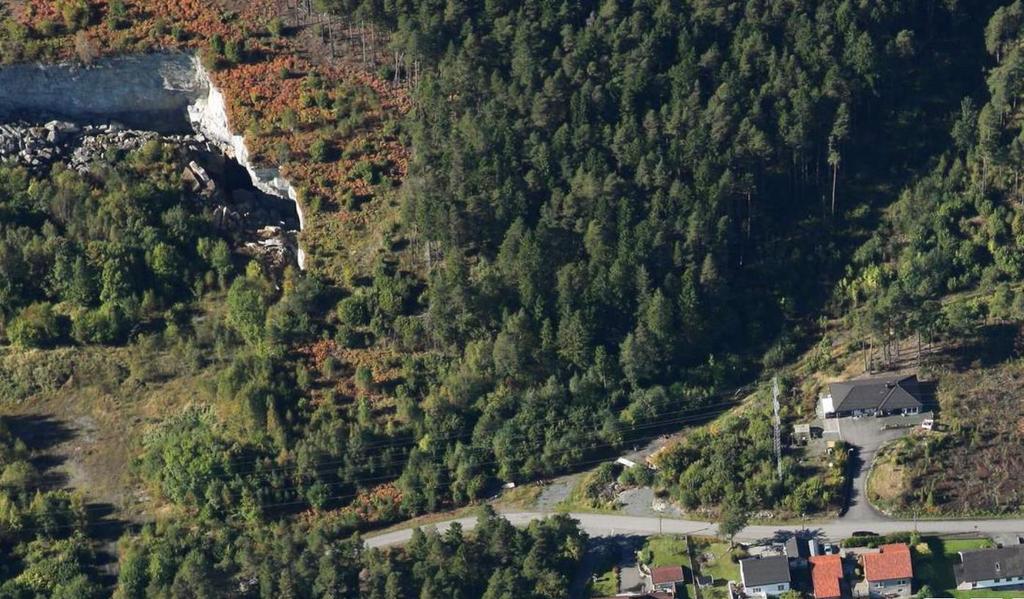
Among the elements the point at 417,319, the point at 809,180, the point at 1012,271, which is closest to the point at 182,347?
the point at 417,319

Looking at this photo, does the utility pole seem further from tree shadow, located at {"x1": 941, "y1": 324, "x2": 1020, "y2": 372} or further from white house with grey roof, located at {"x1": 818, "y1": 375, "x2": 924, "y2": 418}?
tree shadow, located at {"x1": 941, "y1": 324, "x2": 1020, "y2": 372}

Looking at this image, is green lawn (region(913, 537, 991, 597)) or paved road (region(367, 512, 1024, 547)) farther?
paved road (region(367, 512, 1024, 547))

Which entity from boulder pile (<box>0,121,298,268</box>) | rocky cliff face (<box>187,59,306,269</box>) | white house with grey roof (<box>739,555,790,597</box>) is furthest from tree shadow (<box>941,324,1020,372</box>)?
boulder pile (<box>0,121,298,268</box>)

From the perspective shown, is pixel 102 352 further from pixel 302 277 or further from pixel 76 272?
pixel 302 277

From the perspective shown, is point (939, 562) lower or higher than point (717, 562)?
lower

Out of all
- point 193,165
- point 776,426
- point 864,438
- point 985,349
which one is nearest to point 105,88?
point 193,165

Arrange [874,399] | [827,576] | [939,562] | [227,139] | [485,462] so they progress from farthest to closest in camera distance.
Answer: [227,139] < [485,462] < [874,399] < [939,562] < [827,576]

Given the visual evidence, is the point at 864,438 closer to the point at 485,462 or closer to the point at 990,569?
the point at 990,569

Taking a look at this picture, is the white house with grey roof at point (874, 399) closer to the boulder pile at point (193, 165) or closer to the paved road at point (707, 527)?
the paved road at point (707, 527)
